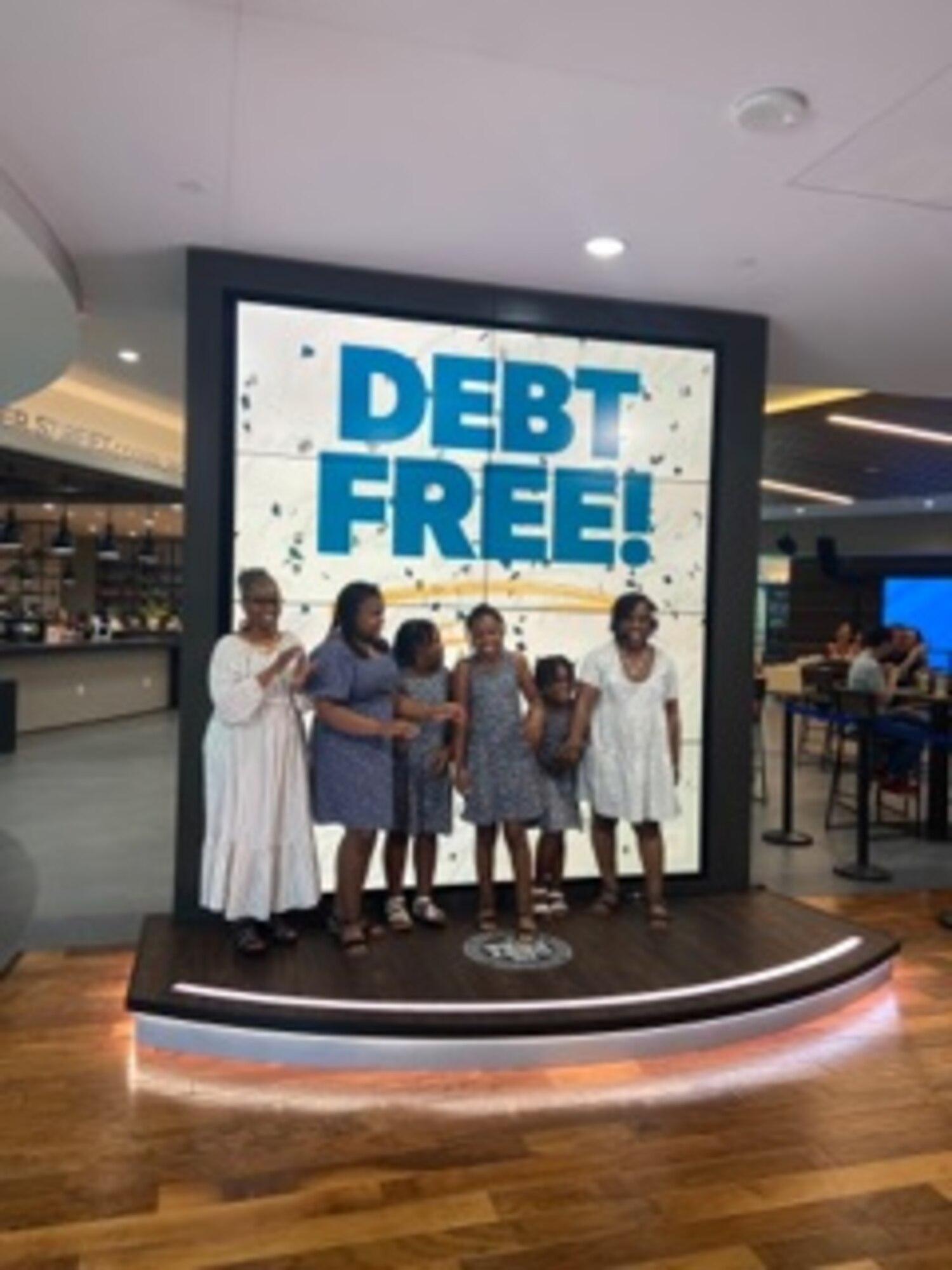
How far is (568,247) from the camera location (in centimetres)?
396

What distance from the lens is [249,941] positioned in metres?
3.66

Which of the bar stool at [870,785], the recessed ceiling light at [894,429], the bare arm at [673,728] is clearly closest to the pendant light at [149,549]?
the recessed ceiling light at [894,429]

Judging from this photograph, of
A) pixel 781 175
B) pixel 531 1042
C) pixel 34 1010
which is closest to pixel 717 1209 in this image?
pixel 531 1042

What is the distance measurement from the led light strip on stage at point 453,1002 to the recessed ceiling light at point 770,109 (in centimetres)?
293

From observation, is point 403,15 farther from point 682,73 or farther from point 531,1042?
point 531,1042

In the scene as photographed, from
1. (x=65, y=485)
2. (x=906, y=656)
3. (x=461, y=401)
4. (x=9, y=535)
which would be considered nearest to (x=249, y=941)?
(x=461, y=401)

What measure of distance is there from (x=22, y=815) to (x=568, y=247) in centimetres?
527

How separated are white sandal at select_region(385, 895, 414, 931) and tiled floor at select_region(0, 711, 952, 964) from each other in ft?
4.10

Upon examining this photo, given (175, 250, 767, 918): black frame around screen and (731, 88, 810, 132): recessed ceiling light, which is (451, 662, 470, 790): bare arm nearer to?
(175, 250, 767, 918): black frame around screen

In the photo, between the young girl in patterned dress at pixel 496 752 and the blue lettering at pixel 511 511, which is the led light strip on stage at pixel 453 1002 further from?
the blue lettering at pixel 511 511

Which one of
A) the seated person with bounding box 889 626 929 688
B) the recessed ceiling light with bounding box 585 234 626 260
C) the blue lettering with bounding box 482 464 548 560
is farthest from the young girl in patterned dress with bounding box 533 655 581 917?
the seated person with bounding box 889 626 929 688

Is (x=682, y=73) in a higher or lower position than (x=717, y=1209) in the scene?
higher

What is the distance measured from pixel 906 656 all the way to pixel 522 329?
5.18 metres

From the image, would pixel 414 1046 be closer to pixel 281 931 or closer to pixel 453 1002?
pixel 453 1002
